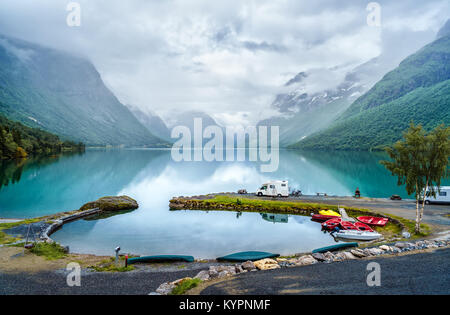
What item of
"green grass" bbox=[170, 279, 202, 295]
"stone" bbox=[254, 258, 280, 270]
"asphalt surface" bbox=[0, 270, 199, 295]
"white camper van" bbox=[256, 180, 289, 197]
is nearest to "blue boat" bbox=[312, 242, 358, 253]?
"stone" bbox=[254, 258, 280, 270]

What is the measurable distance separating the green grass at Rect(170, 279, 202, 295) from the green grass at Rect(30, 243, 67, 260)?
41.0 feet

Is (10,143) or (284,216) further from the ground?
(10,143)

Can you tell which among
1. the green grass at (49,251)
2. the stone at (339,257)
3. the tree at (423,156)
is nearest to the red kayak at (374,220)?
the tree at (423,156)

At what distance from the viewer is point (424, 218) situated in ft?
103

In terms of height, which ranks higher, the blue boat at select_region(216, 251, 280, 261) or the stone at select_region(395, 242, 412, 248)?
the stone at select_region(395, 242, 412, 248)

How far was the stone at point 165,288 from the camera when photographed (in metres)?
13.8

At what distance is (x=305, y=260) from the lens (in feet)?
59.7

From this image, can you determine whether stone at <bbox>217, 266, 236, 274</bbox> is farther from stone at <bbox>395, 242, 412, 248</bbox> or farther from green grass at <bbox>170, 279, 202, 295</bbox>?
stone at <bbox>395, 242, 412, 248</bbox>

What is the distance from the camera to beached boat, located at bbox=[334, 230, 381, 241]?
1077 inches

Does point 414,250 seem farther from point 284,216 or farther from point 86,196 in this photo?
point 86,196

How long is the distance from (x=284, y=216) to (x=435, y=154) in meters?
21.2

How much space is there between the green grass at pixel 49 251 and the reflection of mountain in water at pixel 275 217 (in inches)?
1012
